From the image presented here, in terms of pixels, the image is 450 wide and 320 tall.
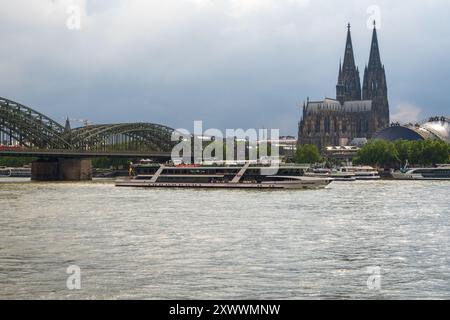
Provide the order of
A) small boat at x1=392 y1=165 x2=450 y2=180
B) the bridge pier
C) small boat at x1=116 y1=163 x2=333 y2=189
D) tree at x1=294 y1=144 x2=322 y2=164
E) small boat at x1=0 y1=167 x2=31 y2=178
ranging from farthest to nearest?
1. small boat at x1=0 y1=167 x2=31 y2=178
2. tree at x1=294 y1=144 x2=322 y2=164
3. the bridge pier
4. small boat at x1=392 y1=165 x2=450 y2=180
5. small boat at x1=116 y1=163 x2=333 y2=189

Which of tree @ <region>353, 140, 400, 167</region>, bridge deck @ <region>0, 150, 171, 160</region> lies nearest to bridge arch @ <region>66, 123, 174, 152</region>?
bridge deck @ <region>0, 150, 171, 160</region>

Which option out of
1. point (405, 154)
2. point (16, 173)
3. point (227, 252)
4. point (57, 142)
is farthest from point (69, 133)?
point (227, 252)

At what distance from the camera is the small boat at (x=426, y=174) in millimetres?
125375

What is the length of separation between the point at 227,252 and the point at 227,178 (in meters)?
61.5

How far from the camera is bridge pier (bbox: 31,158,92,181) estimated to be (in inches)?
5103

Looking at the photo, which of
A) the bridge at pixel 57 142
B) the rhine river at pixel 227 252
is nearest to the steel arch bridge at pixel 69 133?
the bridge at pixel 57 142

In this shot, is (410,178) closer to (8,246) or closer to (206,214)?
(206,214)

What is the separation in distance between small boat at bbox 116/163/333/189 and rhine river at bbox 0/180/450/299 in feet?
107

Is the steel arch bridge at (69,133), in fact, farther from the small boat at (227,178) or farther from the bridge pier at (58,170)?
the small boat at (227,178)

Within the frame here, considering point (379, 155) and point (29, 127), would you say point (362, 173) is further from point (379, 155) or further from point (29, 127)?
point (29, 127)

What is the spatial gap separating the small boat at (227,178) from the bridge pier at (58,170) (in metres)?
33.6

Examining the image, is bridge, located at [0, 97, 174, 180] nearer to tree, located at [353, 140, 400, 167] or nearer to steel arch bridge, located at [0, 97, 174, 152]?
steel arch bridge, located at [0, 97, 174, 152]

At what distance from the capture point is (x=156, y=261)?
2866 cm

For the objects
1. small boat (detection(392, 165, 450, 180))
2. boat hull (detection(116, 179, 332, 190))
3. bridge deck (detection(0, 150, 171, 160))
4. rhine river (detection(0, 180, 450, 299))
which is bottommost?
rhine river (detection(0, 180, 450, 299))
